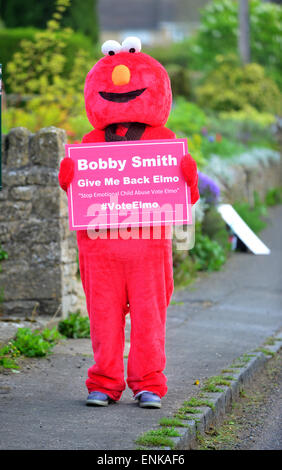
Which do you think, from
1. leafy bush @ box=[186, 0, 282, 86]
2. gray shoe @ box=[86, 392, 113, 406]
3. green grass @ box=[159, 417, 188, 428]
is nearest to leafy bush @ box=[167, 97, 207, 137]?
gray shoe @ box=[86, 392, 113, 406]

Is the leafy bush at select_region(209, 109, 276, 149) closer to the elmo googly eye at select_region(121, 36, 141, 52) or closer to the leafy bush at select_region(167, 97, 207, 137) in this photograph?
the leafy bush at select_region(167, 97, 207, 137)

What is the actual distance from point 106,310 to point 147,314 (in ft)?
0.76

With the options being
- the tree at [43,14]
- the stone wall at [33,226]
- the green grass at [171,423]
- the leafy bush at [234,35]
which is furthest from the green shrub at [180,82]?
the green grass at [171,423]

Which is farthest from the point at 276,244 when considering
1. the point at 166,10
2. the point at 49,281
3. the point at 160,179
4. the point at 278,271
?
the point at 166,10

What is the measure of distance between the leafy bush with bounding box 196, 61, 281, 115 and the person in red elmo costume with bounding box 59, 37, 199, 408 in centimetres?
1620

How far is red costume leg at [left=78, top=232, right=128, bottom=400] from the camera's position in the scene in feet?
16.4

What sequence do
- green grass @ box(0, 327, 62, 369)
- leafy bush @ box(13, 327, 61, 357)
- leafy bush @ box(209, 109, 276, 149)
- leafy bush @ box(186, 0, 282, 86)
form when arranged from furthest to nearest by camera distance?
leafy bush @ box(186, 0, 282, 86)
leafy bush @ box(209, 109, 276, 149)
leafy bush @ box(13, 327, 61, 357)
green grass @ box(0, 327, 62, 369)

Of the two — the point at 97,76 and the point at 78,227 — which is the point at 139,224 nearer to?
the point at 78,227

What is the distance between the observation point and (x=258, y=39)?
27469mm

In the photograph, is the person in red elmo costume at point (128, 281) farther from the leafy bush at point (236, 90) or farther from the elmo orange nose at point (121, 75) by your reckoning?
the leafy bush at point (236, 90)

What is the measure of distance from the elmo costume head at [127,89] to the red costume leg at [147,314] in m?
0.72

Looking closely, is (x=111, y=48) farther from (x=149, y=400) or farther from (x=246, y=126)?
(x=246, y=126)

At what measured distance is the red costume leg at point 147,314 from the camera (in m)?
4.97
